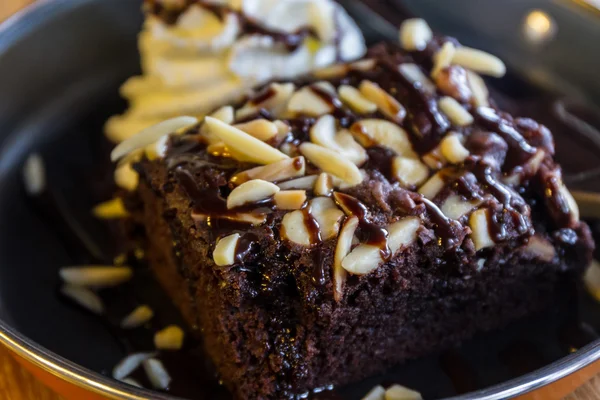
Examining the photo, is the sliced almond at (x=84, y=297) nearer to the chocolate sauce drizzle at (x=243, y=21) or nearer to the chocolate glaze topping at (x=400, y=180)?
the chocolate glaze topping at (x=400, y=180)

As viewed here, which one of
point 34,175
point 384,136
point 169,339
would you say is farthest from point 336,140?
point 34,175

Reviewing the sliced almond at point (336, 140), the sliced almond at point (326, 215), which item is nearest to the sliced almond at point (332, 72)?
the sliced almond at point (336, 140)

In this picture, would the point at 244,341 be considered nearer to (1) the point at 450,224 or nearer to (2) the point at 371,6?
(1) the point at 450,224

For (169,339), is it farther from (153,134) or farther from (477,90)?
(477,90)

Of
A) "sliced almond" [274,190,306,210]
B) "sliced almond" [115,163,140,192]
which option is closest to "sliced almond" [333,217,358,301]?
"sliced almond" [274,190,306,210]

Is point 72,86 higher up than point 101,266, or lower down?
higher up

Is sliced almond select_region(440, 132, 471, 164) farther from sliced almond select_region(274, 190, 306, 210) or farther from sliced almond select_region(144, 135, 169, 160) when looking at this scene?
sliced almond select_region(144, 135, 169, 160)

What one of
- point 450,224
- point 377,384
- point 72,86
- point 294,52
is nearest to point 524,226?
point 450,224
